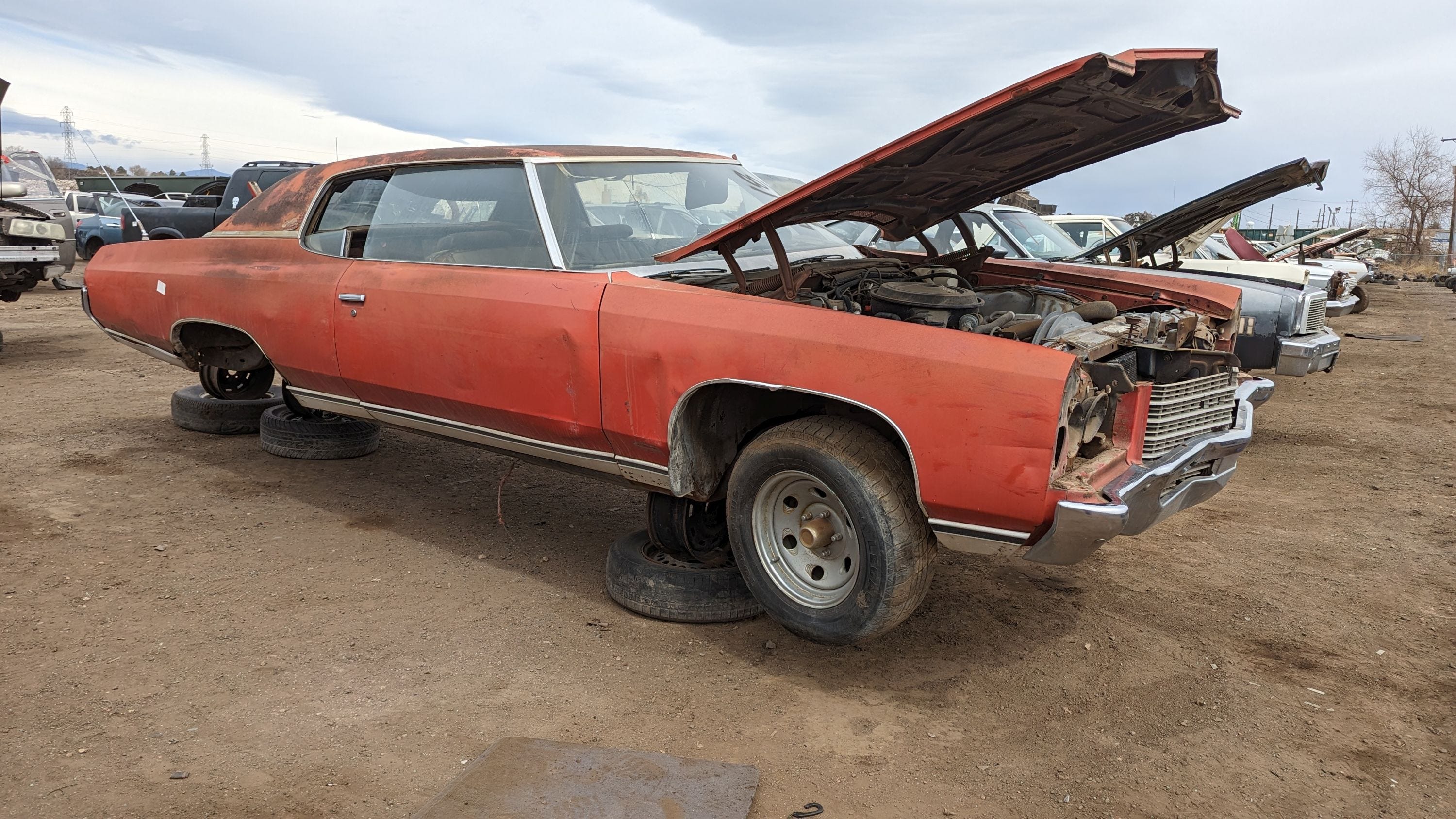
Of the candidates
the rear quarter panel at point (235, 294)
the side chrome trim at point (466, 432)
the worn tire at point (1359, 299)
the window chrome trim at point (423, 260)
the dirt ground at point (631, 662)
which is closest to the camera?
the dirt ground at point (631, 662)

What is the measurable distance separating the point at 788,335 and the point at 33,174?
650 inches

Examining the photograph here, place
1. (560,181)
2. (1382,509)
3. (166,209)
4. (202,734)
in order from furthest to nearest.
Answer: (166,209) → (1382,509) → (560,181) → (202,734)

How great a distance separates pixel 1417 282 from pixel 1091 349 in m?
35.0

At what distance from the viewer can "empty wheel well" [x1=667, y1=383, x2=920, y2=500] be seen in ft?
11.0

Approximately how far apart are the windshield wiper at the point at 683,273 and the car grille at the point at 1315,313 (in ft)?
17.2

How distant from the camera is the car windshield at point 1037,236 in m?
8.65

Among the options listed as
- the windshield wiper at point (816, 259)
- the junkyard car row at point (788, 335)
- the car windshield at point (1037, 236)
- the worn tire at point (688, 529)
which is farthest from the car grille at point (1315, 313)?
the worn tire at point (688, 529)

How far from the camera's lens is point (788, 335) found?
3.12 m

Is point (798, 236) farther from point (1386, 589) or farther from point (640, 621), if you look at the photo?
point (1386, 589)

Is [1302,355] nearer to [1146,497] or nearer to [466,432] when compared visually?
[1146,497]

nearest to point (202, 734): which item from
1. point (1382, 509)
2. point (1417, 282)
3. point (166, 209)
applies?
point (1382, 509)

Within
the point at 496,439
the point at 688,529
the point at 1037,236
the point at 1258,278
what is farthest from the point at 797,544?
the point at 1037,236

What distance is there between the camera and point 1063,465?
2.89 metres

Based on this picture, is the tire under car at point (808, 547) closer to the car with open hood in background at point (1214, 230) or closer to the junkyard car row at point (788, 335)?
the junkyard car row at point (788, 335)
